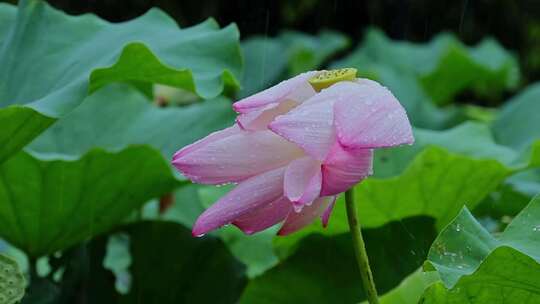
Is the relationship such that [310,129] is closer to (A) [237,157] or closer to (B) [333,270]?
(A) [237,157]

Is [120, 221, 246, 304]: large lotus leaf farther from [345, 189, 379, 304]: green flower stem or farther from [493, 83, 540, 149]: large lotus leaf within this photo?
[493, 83, 540, 149]: large lotus leaf

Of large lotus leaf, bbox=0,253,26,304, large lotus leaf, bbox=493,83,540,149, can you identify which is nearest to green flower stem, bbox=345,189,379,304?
large lotus leaf, bbox=0,253,26,304

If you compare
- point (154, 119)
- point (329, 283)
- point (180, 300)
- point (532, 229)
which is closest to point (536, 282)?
point (532, 229)

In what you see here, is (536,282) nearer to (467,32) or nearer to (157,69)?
(157,69)

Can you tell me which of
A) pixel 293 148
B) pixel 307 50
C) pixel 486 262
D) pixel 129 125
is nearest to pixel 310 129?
pixel 293 148

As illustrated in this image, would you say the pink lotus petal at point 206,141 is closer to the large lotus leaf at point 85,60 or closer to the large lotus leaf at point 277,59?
the large lotus leaf at point 85,60

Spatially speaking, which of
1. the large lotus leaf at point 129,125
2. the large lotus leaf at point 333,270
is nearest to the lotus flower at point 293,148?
the large lotus leaf at point 333,270
